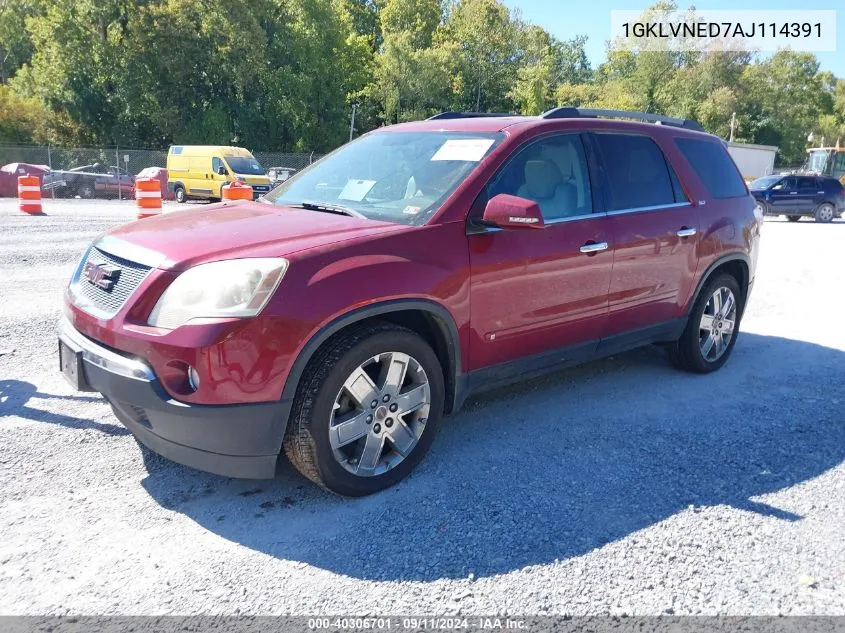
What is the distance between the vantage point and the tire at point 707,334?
516 cm

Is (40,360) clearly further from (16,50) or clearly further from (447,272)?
(16,50)

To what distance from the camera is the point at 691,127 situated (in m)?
5.44

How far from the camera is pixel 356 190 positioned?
402 cm

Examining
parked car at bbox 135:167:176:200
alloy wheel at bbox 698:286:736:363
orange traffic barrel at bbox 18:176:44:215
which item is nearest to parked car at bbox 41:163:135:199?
parked car at bbox 135:167:176:200

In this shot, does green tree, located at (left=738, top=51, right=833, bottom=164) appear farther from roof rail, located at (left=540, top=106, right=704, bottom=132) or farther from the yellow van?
roof rail, located at (left=540, top=106, right=704, bottom=132)

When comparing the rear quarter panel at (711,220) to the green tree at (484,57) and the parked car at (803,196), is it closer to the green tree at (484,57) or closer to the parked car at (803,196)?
the parked car at (803,196)

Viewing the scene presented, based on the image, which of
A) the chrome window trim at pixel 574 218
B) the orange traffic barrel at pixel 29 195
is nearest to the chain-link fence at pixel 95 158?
Result: the orange traffic barrel at pixel 29 195

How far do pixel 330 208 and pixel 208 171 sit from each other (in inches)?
923

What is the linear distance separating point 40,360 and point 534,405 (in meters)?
3.57

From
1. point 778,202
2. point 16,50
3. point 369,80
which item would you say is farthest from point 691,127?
point 16,50

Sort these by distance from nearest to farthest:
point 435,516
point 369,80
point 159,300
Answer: point 159,300
point 435,516
point 369,80

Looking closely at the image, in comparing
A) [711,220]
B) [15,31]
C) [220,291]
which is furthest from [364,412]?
[15,31]

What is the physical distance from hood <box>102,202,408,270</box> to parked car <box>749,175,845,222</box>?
75.7 ft

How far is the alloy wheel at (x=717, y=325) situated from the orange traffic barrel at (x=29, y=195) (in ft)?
47.9
